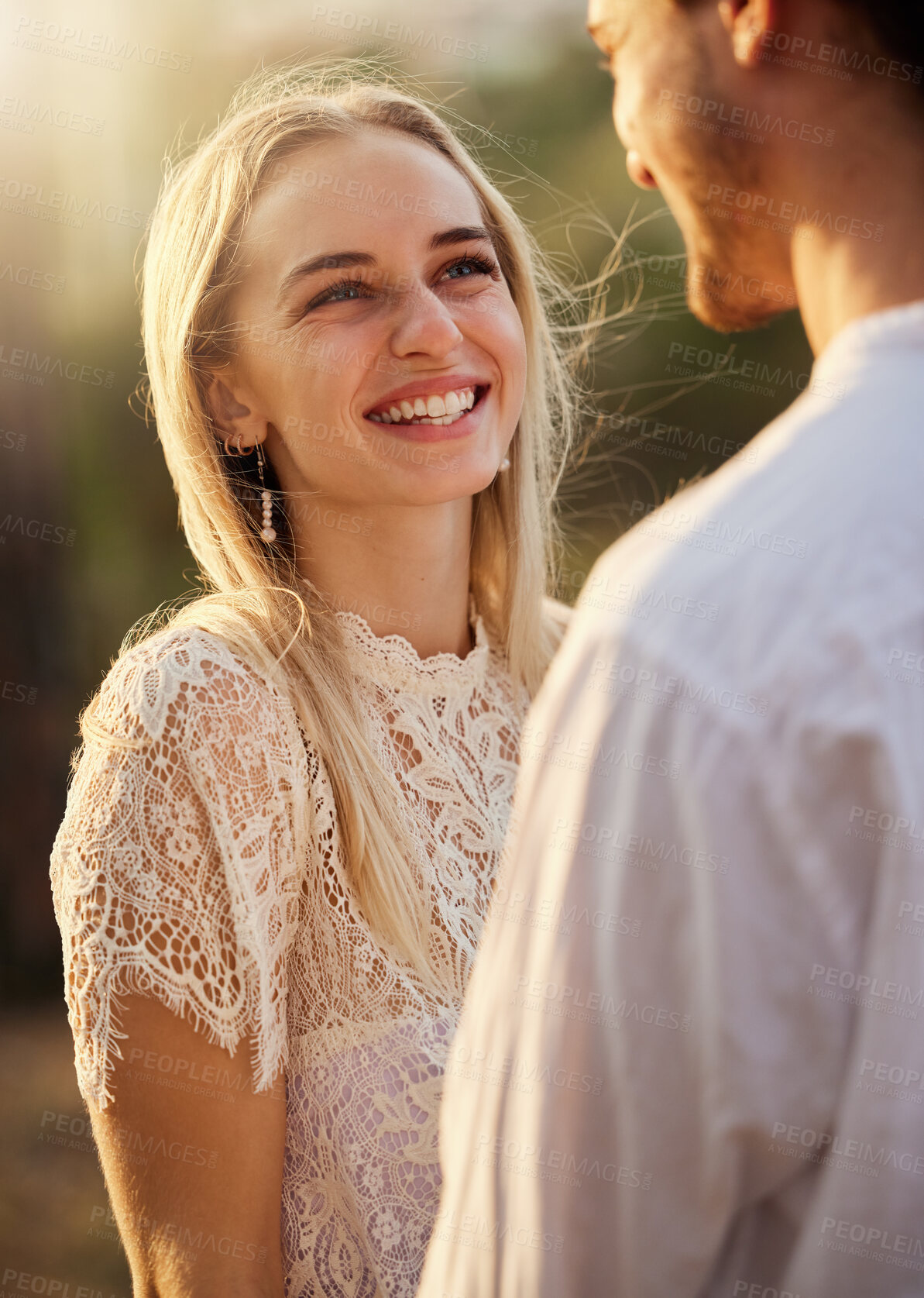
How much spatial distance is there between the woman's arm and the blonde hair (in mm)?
267

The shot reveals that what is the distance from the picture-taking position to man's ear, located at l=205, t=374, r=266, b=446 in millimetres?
1598

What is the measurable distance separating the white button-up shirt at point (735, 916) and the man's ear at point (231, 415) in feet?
3.68

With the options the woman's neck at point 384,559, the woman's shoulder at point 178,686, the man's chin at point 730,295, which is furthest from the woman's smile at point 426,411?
the man's chin at point 730,295

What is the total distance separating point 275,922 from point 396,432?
2.31ft

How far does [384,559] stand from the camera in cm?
161

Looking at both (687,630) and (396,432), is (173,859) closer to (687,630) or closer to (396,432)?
(396,432)

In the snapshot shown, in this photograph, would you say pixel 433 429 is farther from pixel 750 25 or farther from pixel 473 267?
pixel 750 25

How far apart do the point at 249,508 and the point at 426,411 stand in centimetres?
33

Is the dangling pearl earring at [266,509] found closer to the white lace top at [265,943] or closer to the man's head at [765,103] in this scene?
the white lace top at [265,943]

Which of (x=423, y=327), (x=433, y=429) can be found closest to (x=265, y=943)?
(x=433, y=429)

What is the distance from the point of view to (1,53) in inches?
109

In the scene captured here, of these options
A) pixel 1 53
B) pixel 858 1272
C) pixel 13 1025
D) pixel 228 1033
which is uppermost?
pixel 1 53

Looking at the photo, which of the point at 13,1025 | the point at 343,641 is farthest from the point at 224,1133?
the point at 13,1025

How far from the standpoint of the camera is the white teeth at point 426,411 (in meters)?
1.54
